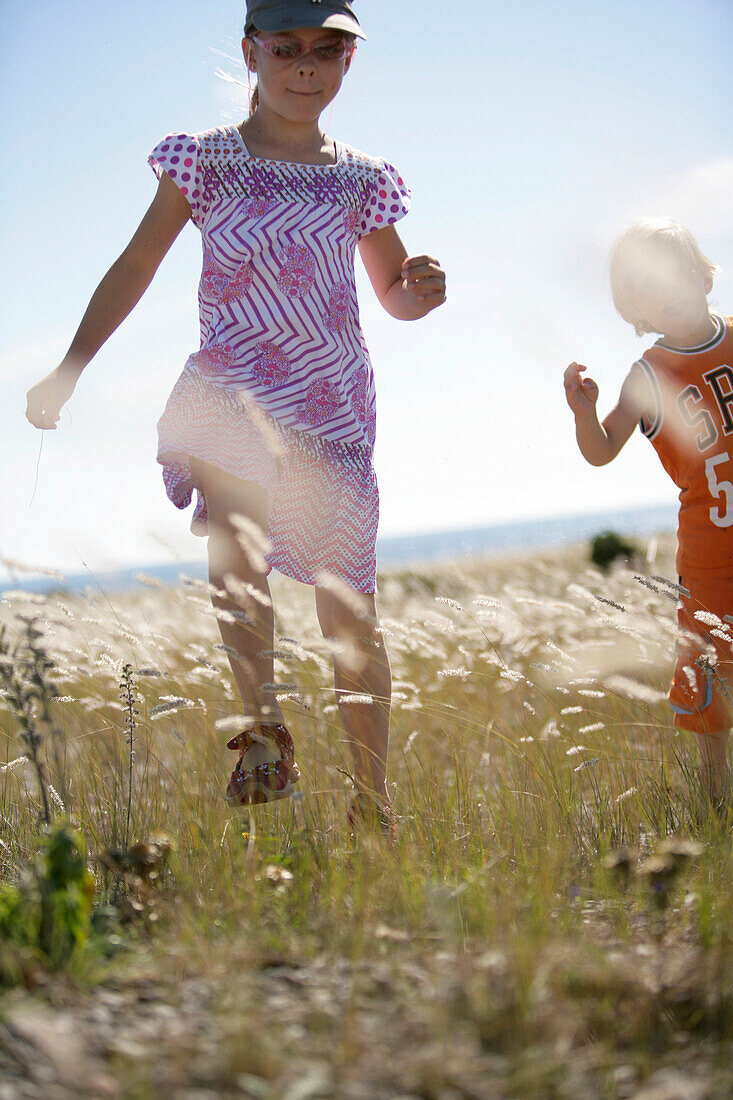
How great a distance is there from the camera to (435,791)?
2277 mm

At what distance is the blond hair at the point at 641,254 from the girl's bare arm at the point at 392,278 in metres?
0.64

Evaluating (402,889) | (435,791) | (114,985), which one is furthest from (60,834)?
(435,791)

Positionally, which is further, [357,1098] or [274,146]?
[274,146]

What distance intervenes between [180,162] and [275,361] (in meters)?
0.54

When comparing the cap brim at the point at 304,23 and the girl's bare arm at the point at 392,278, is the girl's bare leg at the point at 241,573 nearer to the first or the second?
the girl's bare arm at the point at 392,278

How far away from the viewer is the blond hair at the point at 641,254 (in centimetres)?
256

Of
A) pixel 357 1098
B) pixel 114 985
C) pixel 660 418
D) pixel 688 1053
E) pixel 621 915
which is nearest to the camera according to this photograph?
pixel 357 1098

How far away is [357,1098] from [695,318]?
2.23 meters

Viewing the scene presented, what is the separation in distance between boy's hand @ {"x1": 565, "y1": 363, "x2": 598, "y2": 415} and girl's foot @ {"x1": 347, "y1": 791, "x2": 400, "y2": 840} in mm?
1147

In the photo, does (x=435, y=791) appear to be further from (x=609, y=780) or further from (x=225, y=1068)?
(x=225, y=1068)

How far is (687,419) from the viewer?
2.45 metres

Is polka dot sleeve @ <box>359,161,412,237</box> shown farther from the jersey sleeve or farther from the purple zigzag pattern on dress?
the jersey sleeve

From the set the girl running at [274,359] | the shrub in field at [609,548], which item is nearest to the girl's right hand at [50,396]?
the girl running at [274,359]

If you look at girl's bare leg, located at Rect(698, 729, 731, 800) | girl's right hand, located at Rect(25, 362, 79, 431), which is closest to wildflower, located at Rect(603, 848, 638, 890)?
girl's bare leg, located at Rect(698, 729, 731, 800)
